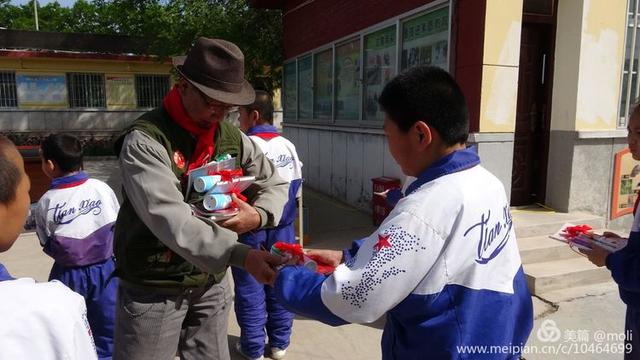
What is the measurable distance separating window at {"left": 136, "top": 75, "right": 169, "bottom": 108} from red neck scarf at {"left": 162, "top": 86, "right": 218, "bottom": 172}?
19.6 meters

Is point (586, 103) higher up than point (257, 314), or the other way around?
point (586, 103)

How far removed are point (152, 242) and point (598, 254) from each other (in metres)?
2.07

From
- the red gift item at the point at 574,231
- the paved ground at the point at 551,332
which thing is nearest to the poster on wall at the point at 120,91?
the paved ground at the point at 551,332

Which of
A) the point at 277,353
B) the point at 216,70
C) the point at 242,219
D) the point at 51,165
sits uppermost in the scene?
the point at 216,70

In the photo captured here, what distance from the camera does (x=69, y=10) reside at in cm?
4303

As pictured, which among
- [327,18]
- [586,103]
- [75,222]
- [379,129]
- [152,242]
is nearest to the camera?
[152,242]

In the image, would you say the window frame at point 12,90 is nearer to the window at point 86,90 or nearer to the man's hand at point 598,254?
the window at point 86,90

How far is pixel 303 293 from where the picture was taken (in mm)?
1471

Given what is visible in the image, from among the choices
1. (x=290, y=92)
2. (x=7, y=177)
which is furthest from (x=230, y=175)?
(x=290, y=92)

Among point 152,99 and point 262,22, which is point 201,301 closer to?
point 262,22

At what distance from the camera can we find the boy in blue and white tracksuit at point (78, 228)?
3096mm

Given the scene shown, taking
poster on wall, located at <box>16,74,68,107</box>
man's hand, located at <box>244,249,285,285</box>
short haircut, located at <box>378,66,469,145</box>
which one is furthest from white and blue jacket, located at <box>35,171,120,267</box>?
poster on wall, located at <box>16,74,68,107</box>

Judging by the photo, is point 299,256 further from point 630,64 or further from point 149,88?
point 149,88

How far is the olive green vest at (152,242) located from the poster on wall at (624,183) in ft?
18.2
